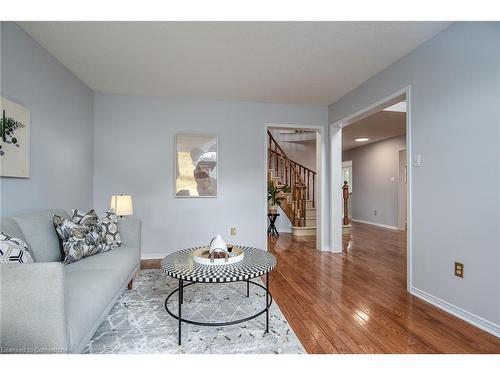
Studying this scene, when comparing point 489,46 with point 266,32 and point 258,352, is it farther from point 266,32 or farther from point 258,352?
point 258,352

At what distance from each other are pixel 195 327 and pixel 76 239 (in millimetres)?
1184

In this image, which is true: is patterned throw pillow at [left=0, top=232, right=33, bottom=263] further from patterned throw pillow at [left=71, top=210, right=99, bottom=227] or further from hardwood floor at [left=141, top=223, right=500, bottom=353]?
hardwood floor at [left=141, top=223, right=500, bottom=353]

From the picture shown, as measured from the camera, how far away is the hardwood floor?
5.24ft

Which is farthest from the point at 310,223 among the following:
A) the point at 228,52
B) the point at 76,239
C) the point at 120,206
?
the point at 76,239

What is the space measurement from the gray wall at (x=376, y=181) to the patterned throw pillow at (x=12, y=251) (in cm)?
689

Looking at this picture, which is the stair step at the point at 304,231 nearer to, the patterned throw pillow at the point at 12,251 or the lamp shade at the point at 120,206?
the lamp shade at the point at 120,206

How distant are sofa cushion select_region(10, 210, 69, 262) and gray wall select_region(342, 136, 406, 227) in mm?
6720

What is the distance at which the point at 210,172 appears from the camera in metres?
3.76

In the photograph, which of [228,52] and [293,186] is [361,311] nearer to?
[228,52]

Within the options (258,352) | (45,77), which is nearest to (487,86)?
(258,352)

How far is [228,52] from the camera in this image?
96.1 inches

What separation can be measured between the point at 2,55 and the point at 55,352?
2.16 m

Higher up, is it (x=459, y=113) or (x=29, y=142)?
(x=459, y=113)
